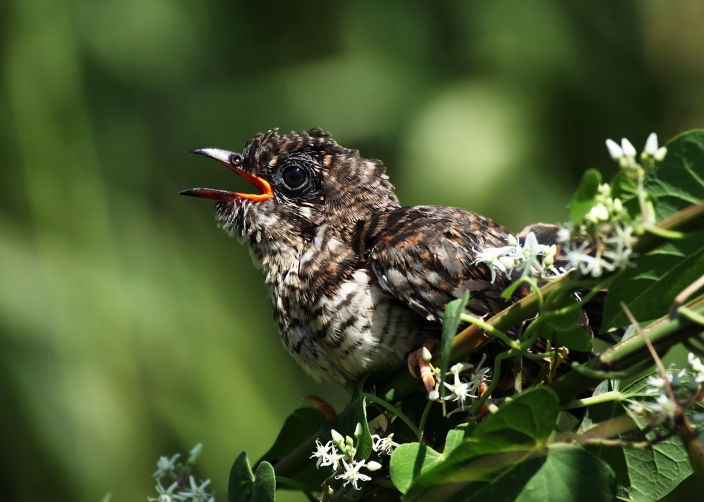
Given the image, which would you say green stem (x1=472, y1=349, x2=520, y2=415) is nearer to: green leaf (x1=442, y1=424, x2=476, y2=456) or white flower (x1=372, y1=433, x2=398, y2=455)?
green leaf (x1=442, y1=424, x2=476, y2=456)

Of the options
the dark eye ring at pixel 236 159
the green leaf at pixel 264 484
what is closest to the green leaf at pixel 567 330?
the green leaf at pixel 264 484

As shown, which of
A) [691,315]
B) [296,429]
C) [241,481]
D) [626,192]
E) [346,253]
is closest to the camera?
[691,315]

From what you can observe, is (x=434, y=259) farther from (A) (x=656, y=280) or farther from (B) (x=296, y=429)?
(A) (x=656, y=280)

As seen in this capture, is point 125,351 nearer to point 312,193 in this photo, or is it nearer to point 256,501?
point 312,193

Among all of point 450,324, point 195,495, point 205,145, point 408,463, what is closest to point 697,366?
point 450,324

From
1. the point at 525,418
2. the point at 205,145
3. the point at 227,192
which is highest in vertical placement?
the point at 205,145

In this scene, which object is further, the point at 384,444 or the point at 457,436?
the point at 384,444

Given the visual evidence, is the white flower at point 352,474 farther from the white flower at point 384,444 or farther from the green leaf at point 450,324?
the green leaf at point 450,324

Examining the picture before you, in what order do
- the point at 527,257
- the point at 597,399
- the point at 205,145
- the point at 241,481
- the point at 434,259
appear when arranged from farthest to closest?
the point at 205,145 → the point at 434,259 → the point at 241,481 → the point at 597,399 → the point at 527,257
